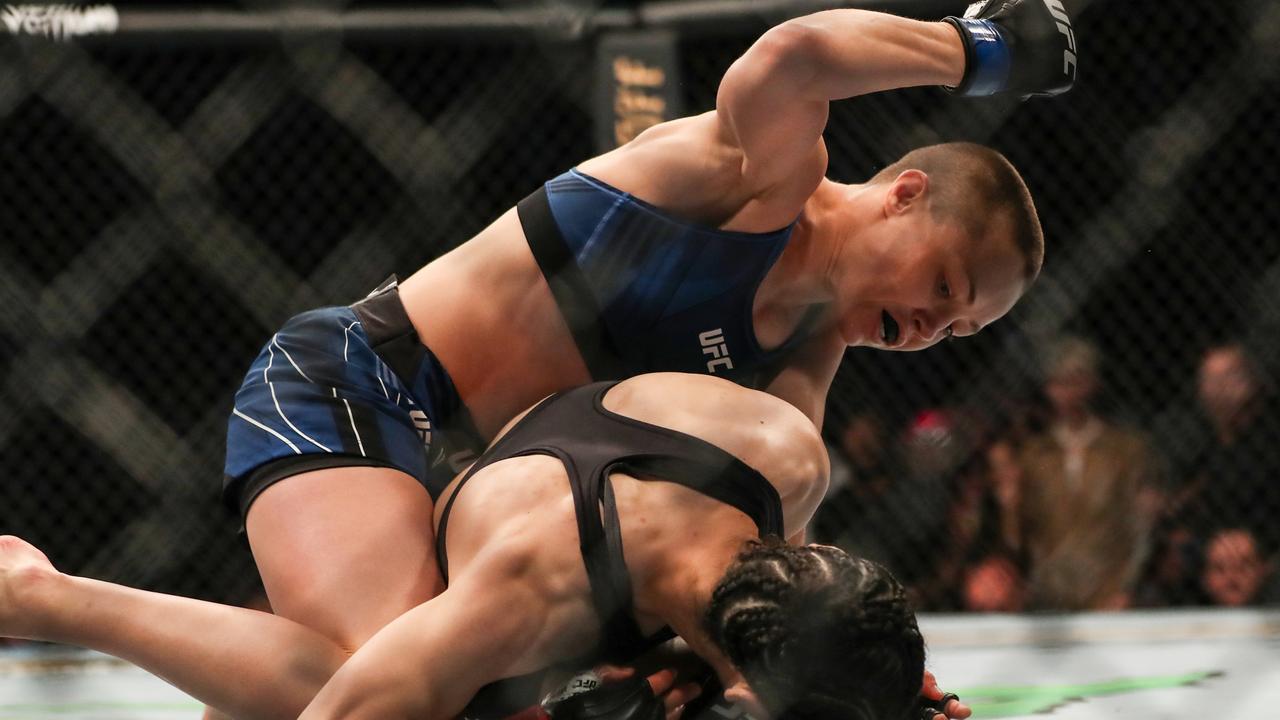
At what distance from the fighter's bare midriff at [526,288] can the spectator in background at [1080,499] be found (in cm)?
135

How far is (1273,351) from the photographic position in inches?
121

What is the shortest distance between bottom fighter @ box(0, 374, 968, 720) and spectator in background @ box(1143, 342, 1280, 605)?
6.44 ft

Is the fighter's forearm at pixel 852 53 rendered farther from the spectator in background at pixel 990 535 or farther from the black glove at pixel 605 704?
the spectator in background at pixel 990 535

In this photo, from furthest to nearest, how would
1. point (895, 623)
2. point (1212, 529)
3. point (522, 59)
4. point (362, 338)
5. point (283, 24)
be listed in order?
point (1212, 529) < point (522, 59) < point (283, 24) < point (362, 338) < point (895, 623)

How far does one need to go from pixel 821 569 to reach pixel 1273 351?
230cm

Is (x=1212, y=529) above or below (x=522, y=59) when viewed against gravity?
below

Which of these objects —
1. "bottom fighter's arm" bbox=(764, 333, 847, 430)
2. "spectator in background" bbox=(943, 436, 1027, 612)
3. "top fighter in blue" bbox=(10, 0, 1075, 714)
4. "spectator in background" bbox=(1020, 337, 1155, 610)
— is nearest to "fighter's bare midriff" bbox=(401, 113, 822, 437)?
"top fighter in blue" bbox=(10, 0, 1075, 714)

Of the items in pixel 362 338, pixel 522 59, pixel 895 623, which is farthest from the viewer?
pixel 522 59

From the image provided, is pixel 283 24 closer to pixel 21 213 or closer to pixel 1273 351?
pixel 21 213

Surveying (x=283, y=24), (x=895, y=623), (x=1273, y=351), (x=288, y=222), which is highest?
(x=283, y=24)

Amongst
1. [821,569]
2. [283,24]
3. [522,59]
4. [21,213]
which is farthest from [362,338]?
[21,213]

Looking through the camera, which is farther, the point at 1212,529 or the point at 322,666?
the point at 1212,529

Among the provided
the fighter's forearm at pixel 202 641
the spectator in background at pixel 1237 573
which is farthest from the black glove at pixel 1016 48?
the spectator in background at pixel 1237 573

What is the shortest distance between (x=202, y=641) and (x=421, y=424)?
0.35 m
